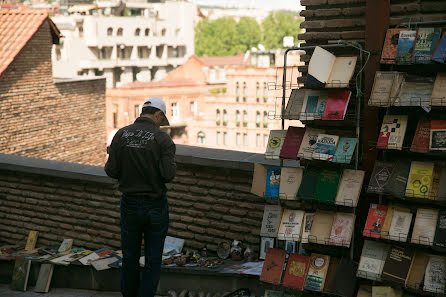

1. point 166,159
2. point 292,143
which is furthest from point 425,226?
point 166,159

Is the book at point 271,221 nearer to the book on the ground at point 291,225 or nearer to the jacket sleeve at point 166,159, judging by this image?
the book on the ground at point 291,225

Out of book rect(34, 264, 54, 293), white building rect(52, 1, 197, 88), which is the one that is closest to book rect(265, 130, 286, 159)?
book rect(34, 264, 54, 293)

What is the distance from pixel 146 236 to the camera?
5465 millimetres

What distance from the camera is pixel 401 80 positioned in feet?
16.0

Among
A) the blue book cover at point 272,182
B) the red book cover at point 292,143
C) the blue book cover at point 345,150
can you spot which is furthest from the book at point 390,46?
the blue book cover at point 272,182

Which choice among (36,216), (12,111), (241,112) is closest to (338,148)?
(36,216)

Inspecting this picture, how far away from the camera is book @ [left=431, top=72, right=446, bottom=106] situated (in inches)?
183

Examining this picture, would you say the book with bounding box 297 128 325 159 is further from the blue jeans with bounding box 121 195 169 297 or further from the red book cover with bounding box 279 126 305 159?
the blue jeans with bounding box 121 195 169 297

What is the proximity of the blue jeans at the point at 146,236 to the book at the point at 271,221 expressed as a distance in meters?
0.79

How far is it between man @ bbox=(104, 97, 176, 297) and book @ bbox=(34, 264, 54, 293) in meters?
1.96

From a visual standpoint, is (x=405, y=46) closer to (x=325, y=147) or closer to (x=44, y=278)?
(x=325, y=147)

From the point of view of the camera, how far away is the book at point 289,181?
532 cm

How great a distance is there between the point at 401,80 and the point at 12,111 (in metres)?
12.1

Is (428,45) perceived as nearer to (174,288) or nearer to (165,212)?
(165,212)
